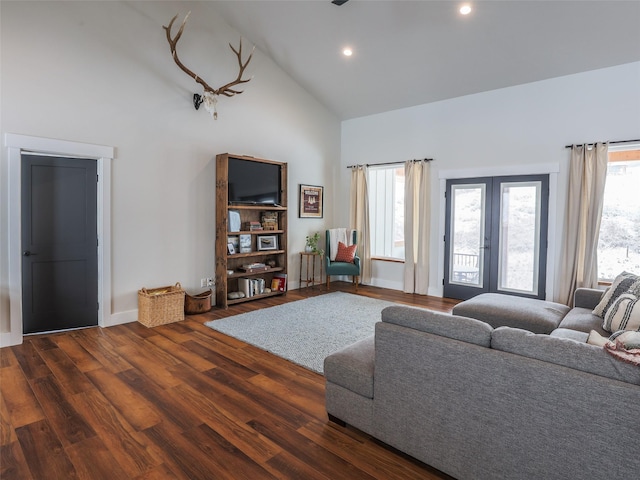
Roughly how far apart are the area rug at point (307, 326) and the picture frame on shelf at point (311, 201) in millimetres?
1728

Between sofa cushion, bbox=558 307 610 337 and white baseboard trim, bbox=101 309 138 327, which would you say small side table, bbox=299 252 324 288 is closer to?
white baseboard trim, bbox=101 309 138 327

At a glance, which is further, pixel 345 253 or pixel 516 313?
pixel 345 253

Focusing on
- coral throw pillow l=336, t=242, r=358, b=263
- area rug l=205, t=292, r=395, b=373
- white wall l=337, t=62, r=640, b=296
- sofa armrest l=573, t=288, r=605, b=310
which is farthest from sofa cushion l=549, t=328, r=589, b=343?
coral throw pillow l=336, t=242, r=358, b=263

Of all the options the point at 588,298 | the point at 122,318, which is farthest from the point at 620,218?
the point at 122,318

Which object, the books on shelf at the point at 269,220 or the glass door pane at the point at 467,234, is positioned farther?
the books on shelf at the point at 269,220

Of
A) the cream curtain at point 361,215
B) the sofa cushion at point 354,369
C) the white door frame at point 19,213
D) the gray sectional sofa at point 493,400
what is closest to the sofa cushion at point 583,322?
the gray sectional sofa at point 493,400

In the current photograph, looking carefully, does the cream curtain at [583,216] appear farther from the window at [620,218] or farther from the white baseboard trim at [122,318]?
the white baseboard trim at [122,318]

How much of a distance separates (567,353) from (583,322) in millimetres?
1888

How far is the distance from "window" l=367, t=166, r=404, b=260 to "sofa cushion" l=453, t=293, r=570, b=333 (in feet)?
10.6

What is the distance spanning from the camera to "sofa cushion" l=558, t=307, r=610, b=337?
112 inches

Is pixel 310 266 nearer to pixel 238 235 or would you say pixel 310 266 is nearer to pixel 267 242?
pixel 267 242

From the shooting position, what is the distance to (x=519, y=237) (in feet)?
17.4

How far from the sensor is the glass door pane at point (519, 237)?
16.9ft

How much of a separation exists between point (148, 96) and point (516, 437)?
4.98m
